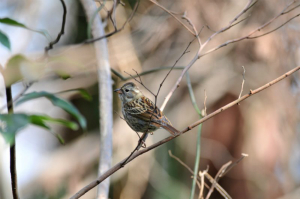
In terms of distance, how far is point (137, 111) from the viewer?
11.5 feet

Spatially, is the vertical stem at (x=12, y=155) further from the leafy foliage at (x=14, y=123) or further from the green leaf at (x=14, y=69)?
the leafy foliage at (x=14, y=123)

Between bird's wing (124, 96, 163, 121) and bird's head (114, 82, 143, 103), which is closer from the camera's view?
bird's wing (124, 96, 163, 121)

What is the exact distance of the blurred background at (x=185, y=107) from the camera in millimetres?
5586

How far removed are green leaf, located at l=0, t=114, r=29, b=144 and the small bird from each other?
7.08ft

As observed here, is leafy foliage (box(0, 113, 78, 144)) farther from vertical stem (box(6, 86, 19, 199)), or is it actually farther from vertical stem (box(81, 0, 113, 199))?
vertical stem (box(81, 0, 113, 199))

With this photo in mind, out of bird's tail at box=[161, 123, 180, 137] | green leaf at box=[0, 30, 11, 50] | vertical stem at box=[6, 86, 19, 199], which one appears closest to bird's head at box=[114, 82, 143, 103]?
bird's tail at box=[161, 123, 180, 137]

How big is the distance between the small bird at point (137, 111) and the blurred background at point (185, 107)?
161cm

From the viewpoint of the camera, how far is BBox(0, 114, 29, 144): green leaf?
83 cm

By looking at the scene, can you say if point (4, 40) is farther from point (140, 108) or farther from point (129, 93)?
point (129, 93)

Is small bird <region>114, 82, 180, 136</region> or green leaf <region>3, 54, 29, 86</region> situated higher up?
green leaf <region>3, 54, 29, 86</region>

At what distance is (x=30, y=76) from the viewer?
3.37 ft

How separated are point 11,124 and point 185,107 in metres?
5.62

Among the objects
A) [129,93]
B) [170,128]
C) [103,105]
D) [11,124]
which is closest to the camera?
[11,124]

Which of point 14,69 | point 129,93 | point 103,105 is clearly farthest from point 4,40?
point 129,93
